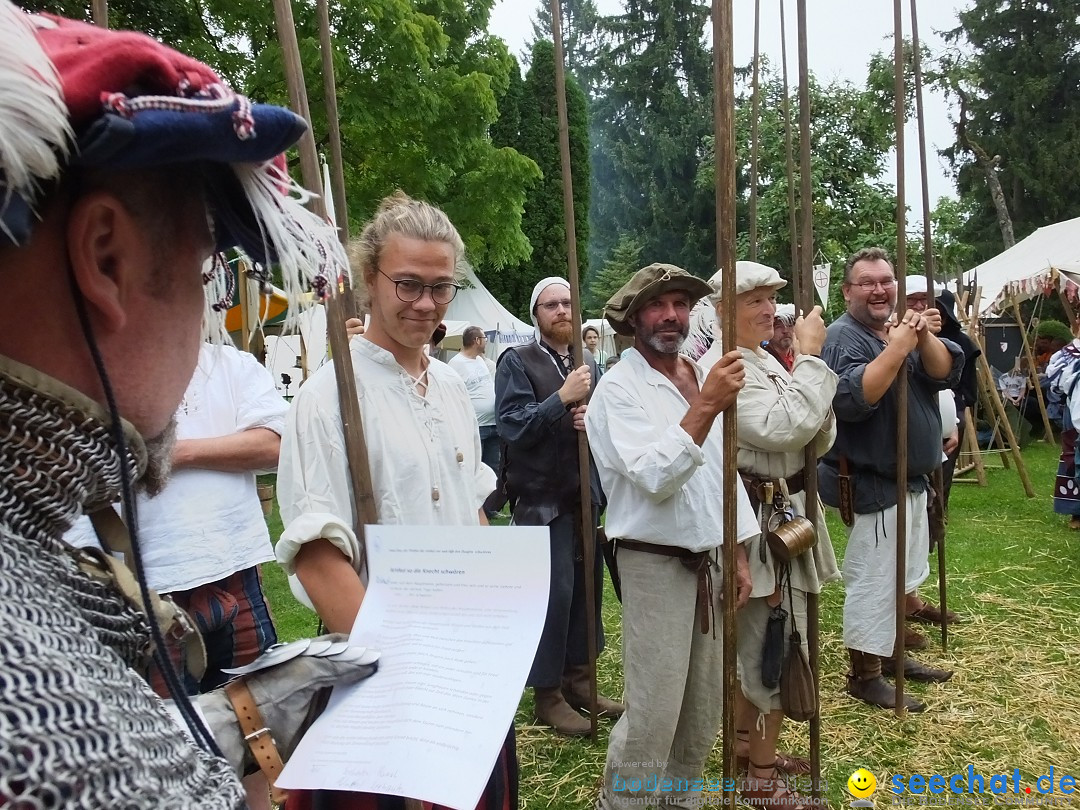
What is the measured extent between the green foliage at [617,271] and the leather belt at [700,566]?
81.2 ft

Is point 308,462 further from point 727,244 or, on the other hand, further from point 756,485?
point 756,485

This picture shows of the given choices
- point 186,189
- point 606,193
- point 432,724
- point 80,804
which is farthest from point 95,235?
point 606,193

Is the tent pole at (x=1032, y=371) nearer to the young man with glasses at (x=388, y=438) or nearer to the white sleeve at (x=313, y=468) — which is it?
the young man with glasses at (x=388, y=438)

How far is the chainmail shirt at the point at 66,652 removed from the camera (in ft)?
1.66

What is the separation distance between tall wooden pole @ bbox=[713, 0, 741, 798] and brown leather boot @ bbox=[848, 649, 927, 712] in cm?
219

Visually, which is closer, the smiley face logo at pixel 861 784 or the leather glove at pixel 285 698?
the leather glove at pixel 285 698

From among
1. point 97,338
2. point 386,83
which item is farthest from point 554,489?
point 386,83

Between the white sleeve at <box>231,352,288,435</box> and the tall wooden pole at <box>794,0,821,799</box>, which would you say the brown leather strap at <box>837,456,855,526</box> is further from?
the white sleeve at <box>231,352,288,435</box>

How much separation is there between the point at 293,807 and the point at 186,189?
4.71ft

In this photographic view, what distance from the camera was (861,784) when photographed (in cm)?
314

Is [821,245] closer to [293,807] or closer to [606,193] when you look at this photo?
[293,807]

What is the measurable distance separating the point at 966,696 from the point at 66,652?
14.4 feet

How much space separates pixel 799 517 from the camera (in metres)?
3.03

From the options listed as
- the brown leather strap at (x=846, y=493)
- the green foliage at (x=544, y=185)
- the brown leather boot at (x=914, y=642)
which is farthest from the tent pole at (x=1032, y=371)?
the green foliage at (x=544, y=185)
